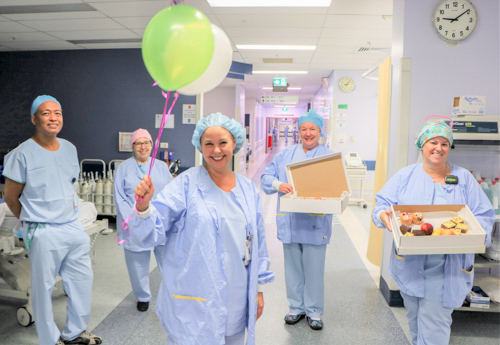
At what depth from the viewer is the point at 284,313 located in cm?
339

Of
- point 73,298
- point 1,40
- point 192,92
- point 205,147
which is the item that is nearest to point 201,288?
point 205,147

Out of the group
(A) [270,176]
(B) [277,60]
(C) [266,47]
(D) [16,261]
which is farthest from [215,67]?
(B) [277,60]

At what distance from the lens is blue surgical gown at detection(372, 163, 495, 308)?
219 centimetres

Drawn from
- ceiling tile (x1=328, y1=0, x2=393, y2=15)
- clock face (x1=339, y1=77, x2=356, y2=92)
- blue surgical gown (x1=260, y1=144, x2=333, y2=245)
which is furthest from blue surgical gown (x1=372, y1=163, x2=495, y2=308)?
clock face (x1=339, y1=77, x2=356, y2=92)

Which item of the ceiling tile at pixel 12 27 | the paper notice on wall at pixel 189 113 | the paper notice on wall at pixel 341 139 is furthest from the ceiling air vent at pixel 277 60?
the ceiling tile at pixel 12 27

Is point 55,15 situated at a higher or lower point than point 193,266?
higher

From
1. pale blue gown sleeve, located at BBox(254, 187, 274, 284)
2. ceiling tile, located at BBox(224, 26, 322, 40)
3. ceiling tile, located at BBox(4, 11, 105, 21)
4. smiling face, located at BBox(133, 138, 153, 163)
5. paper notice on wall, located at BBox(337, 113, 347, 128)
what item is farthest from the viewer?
paper notice on wall, located at BBox(337, 113, 347, 128)

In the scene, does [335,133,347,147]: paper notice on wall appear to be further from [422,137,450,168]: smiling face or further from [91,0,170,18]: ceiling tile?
[422,137,450,168]: smiling face

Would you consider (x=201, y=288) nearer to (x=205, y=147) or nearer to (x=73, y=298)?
(x=205, y=147)

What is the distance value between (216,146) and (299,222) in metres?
1.44

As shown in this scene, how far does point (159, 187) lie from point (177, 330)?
1.83 metres

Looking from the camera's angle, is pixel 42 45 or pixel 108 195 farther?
pixel 42 45

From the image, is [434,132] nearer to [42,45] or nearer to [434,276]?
[434,276]

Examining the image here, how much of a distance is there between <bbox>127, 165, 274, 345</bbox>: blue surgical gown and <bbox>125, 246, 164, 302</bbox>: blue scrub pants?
162 centimetres
